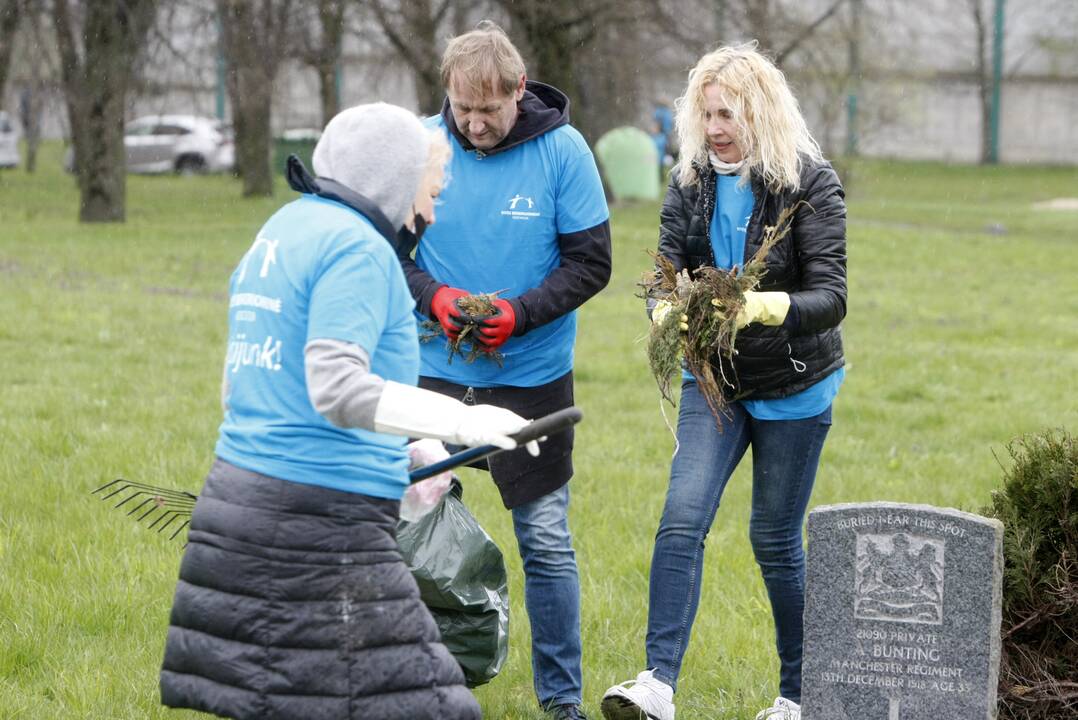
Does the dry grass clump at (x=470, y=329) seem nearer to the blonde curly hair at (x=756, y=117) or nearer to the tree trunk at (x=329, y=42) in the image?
the blonde curly hair at (x=756, y=117)

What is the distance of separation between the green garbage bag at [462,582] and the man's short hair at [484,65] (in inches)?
51.3

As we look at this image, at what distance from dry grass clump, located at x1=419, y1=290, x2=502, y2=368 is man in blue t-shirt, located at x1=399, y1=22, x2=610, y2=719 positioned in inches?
1.4

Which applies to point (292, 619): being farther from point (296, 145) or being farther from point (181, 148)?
point (181, 148)

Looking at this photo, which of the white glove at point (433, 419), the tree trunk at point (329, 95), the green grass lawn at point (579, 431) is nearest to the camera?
the white glove at point (433, 419)

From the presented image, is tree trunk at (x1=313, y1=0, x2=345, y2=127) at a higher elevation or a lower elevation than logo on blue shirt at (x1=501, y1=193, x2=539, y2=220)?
higher

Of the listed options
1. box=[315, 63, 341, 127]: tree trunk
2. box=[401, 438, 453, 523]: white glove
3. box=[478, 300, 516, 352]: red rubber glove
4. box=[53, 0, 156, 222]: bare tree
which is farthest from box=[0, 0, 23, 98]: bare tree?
box=[401, 438, 453, 523]: white glove

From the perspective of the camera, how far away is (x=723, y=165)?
4.43 m

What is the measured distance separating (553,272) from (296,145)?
3020 centimetres

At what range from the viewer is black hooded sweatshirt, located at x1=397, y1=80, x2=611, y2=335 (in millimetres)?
4473

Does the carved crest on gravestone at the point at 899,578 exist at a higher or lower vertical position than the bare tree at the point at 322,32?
lower

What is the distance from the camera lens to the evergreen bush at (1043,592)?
13.3 feet

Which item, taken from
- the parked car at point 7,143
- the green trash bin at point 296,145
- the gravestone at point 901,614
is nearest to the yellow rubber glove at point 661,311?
the gravestone at point 901,614

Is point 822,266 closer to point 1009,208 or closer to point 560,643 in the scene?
point 560,643

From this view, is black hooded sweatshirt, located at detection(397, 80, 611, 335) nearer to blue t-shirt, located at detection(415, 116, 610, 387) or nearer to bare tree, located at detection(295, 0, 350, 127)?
blue t-shirt, located at detection(415, 116, 610, 387)
